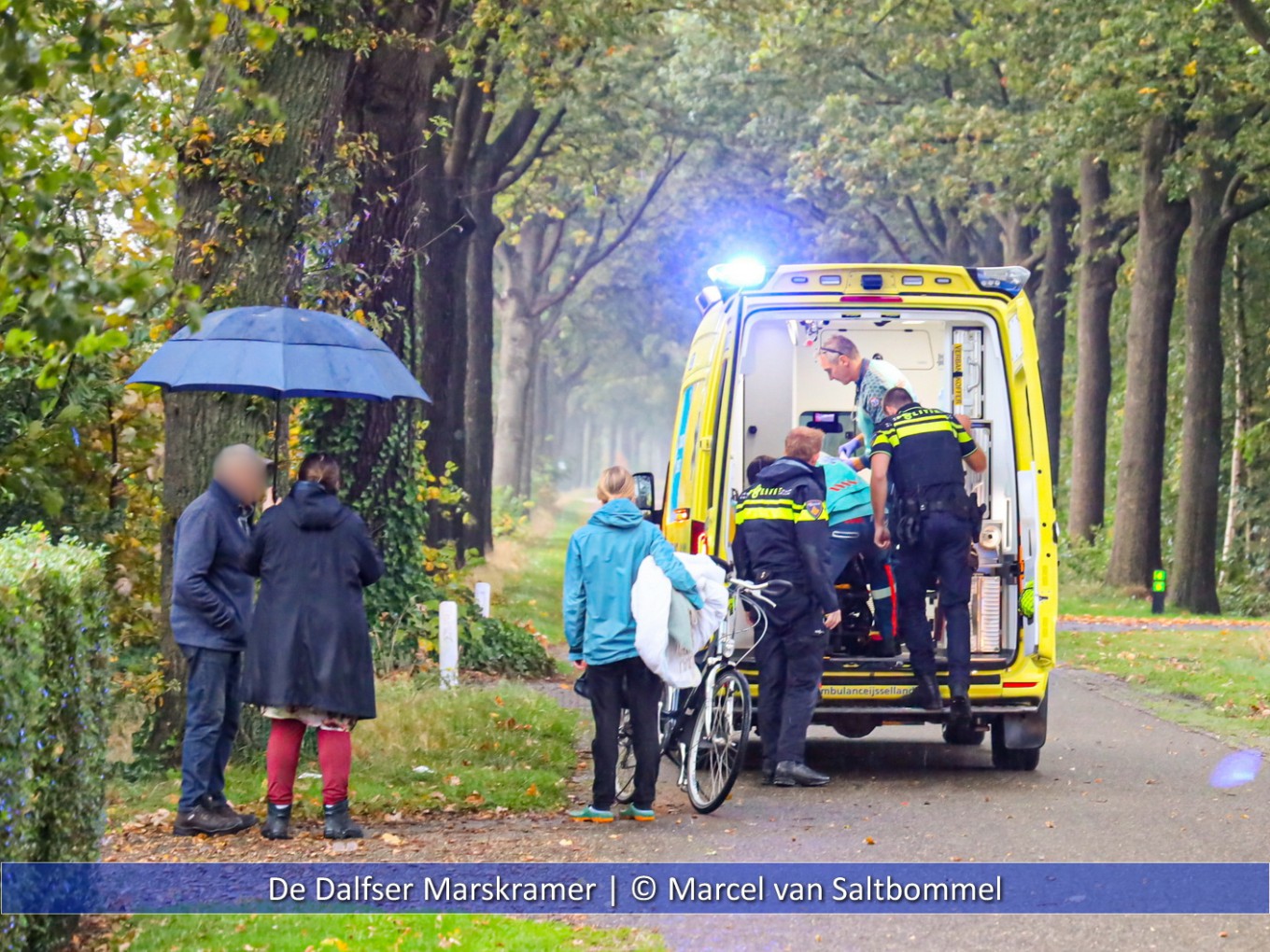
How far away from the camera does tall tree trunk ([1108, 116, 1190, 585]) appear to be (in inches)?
938

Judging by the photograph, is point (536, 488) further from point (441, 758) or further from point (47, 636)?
point (47, 636)

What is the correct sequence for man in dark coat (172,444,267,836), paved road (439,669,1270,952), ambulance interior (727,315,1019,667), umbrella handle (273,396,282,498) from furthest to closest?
ambulance interior (727,315,1019,667), umbrella handle (273,396,282,498), man in dark coat (172,444,267,836), paved road (439,669,1270,952)

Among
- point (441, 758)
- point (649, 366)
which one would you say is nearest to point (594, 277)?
point (649, 366)

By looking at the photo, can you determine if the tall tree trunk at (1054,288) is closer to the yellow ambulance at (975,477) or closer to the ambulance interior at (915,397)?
the ambulance interior at (915,397)

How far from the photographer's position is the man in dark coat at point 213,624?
26.3 ft

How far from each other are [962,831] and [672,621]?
1659 mm

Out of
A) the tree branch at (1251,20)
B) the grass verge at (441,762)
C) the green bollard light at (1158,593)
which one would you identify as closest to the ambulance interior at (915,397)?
the grass verge at (441,762)

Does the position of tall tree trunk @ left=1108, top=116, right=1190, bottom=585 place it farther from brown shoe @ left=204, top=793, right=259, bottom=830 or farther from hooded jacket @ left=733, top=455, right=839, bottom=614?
brown shoe @ left=204, top=793, right=259, bottom=830

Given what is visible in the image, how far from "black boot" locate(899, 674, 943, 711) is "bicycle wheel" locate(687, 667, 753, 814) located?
1075mm

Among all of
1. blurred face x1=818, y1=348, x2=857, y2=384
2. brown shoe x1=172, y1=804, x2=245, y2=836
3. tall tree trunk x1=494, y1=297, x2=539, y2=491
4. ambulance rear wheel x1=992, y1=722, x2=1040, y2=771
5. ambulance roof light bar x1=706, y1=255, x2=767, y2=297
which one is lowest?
brown shoe x1=172, y1=804, x2=245, y2=836

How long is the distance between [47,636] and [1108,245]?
23481 millimetres

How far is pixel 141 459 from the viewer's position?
1160cm

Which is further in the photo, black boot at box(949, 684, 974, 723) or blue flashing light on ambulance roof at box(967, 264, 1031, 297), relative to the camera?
blue flashing light on ambulance roof at box(967, 264, 1031, 297)

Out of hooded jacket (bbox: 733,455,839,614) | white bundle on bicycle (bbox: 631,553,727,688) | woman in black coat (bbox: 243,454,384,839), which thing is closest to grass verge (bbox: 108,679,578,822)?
woman in black coat (bbox: 243,454,384,839)
